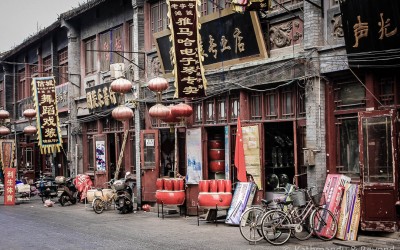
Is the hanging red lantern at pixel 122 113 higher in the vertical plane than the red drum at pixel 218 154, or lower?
higher

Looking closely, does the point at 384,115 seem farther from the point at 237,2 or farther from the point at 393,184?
the point at 237,2

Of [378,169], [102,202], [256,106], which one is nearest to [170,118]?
[256,106]

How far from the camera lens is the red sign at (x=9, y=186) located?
22.5 meters

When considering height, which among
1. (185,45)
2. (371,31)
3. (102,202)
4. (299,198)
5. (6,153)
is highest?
(185,45)

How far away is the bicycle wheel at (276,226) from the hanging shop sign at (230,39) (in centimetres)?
495

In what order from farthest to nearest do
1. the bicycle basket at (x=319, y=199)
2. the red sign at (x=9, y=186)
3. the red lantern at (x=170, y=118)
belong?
the red sign at (x=9, y=186), the red lantern at (x=170, y=118), the bicycle basket at (x=319, y=199)

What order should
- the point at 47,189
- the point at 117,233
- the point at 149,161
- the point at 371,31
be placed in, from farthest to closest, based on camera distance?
the point at 47,189, the point at 149,161, the point at 117,233, the point at 371,31

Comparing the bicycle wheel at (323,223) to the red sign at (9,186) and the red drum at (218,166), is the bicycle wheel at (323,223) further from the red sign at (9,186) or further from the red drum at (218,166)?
the red sign at (9,186)

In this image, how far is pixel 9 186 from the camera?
74.5ft

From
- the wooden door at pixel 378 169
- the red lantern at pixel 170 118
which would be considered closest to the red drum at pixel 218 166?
the red lantern at pixel 170 118

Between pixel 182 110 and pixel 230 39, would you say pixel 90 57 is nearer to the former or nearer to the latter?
pixel 182 110

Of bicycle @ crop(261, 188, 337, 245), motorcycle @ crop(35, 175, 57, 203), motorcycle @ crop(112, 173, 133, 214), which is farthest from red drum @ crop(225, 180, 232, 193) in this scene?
motorcycle @ crop(35, 175, 57, 203)

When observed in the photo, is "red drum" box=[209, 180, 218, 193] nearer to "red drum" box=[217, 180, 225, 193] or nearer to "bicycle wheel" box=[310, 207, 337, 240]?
"red drum" box=[217, 180, 225, 193]

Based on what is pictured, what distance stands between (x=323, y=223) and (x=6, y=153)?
19.9 metres
